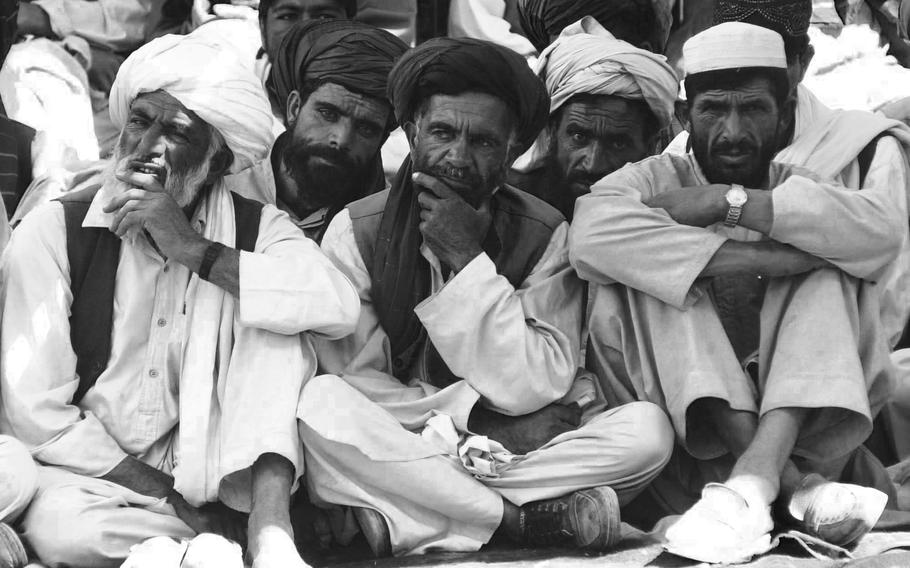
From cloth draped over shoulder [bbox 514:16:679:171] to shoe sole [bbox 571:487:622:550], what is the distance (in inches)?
73.0

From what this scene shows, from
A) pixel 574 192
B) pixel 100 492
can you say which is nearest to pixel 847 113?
pixel 574 192

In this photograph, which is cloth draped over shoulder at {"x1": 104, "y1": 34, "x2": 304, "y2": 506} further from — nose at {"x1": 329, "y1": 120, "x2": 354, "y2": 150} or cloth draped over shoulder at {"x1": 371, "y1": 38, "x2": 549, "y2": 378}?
nose at {"x1": 329, "y1": 120, "x2": 354, "y2": 150}

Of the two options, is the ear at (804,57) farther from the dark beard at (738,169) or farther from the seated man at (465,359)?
the seated man at (465,359)

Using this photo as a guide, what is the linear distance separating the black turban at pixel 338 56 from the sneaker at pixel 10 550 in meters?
2.30

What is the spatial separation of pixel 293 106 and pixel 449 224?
1.45 meters

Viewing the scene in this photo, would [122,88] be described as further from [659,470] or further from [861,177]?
[861,177]

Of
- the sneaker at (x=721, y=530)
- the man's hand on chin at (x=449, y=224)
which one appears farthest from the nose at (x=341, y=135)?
the sneaker at (x=721, y=530)

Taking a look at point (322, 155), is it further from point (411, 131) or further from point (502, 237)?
point (502, 237)

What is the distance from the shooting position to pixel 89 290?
516 cm

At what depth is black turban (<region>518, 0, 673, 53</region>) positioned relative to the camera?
697 cm

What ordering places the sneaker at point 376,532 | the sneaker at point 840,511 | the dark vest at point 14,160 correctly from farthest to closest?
the dark vest at point 14,160, the sneaker at point 376,532, the sneaker at point 840,511

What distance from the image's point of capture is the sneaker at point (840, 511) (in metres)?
4.76

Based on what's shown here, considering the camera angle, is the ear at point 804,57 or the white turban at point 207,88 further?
the ear at point 804,57

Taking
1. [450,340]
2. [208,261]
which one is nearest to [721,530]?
[450,340]
